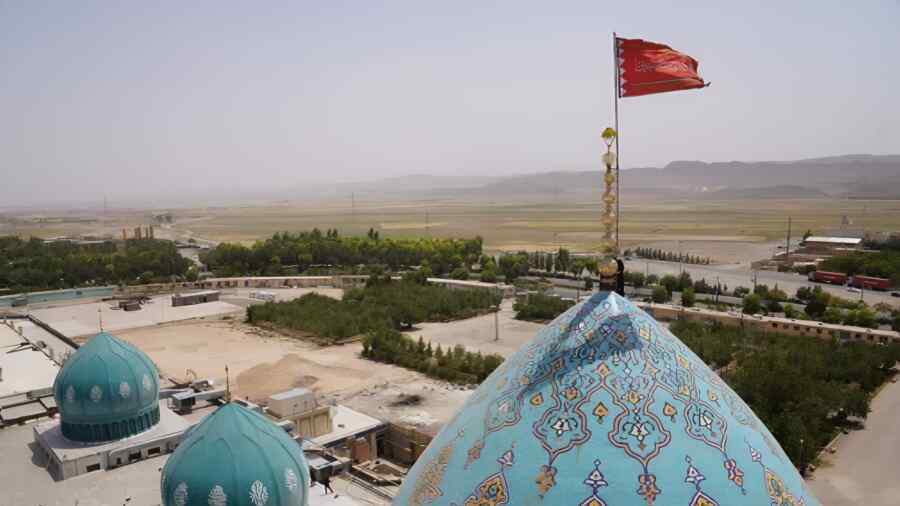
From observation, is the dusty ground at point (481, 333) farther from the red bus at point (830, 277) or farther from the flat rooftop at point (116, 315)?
the red bus at point (830, 277)

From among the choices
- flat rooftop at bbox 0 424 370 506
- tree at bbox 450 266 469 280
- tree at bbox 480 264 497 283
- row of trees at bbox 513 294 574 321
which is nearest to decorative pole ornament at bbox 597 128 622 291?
flat rooftop at bbox 0 424 370 506

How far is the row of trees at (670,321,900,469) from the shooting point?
13.9 m

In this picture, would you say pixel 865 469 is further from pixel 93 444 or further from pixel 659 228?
pixel 659 228

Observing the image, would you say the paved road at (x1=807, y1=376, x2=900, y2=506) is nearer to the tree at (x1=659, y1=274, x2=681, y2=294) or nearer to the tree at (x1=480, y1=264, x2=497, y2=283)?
the tree at (x1=659, y1=274, x2=681, y2=294)

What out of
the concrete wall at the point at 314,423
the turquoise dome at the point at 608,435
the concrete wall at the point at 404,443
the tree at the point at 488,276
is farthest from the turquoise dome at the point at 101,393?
the tree at the point at 488,276

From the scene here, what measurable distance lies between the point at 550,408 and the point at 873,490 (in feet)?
39.7

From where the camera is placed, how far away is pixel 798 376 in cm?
1552

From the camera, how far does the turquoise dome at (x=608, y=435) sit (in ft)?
10.1

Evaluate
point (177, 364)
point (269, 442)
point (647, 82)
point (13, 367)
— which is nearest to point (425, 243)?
point (177, 364)

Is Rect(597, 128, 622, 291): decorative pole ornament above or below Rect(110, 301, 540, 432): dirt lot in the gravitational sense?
above

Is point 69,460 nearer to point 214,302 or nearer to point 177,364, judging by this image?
point 177,364

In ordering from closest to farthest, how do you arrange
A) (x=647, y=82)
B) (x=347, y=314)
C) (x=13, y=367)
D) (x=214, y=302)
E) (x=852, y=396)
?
(x=647, y=82) → (x=852, y=396) → (x=13, y=367) → (x=347, y=314) → (x=214, y=302)

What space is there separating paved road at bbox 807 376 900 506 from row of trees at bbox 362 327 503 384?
343 inches

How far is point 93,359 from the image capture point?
12516 millimetres
